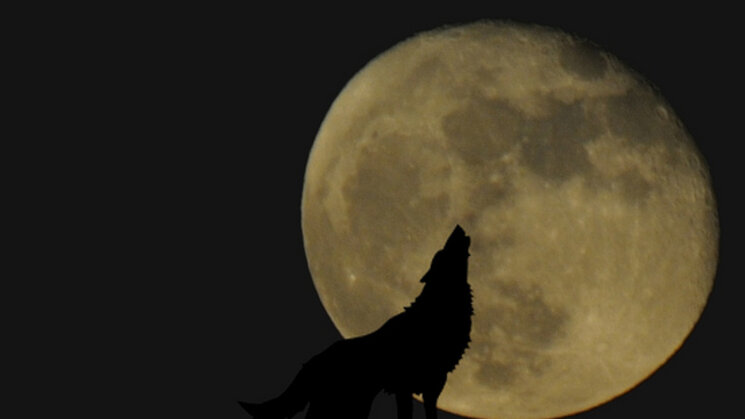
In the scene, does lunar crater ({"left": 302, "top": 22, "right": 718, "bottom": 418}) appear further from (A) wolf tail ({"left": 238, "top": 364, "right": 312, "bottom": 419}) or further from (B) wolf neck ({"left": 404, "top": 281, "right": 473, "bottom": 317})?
(A) wolf tail ({"left": 238, "top": 364, "right": 312, "bottom": 419})

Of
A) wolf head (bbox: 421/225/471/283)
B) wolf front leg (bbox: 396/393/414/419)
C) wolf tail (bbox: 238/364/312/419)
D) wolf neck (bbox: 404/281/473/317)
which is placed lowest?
wolf front leg (bbox: 396/393/414/419)

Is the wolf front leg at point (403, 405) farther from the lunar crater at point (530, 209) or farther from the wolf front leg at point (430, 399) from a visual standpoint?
the lunar crater at point (530, 209)

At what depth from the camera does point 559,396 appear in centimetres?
738

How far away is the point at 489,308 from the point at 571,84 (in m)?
1.63

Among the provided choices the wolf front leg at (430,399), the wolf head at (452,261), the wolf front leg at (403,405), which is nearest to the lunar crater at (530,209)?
the wolf head at (452,261)

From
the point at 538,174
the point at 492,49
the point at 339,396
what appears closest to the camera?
the point at 339,396

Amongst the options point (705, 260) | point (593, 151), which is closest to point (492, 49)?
point (593, 151)

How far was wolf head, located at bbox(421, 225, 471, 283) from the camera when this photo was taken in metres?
6.19

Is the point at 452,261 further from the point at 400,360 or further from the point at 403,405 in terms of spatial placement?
the point at 403,405

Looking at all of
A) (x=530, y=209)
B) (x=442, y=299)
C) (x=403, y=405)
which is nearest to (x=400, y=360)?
(x=403, y=405)

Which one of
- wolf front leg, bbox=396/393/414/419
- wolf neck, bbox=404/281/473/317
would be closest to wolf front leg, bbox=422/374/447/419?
wolf front leg, bbox=396/393/414/419

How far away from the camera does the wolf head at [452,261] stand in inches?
244

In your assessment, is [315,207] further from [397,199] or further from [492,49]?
[492,49]

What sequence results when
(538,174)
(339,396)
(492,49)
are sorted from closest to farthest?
(339,396) → (538,174) → (492,49)
